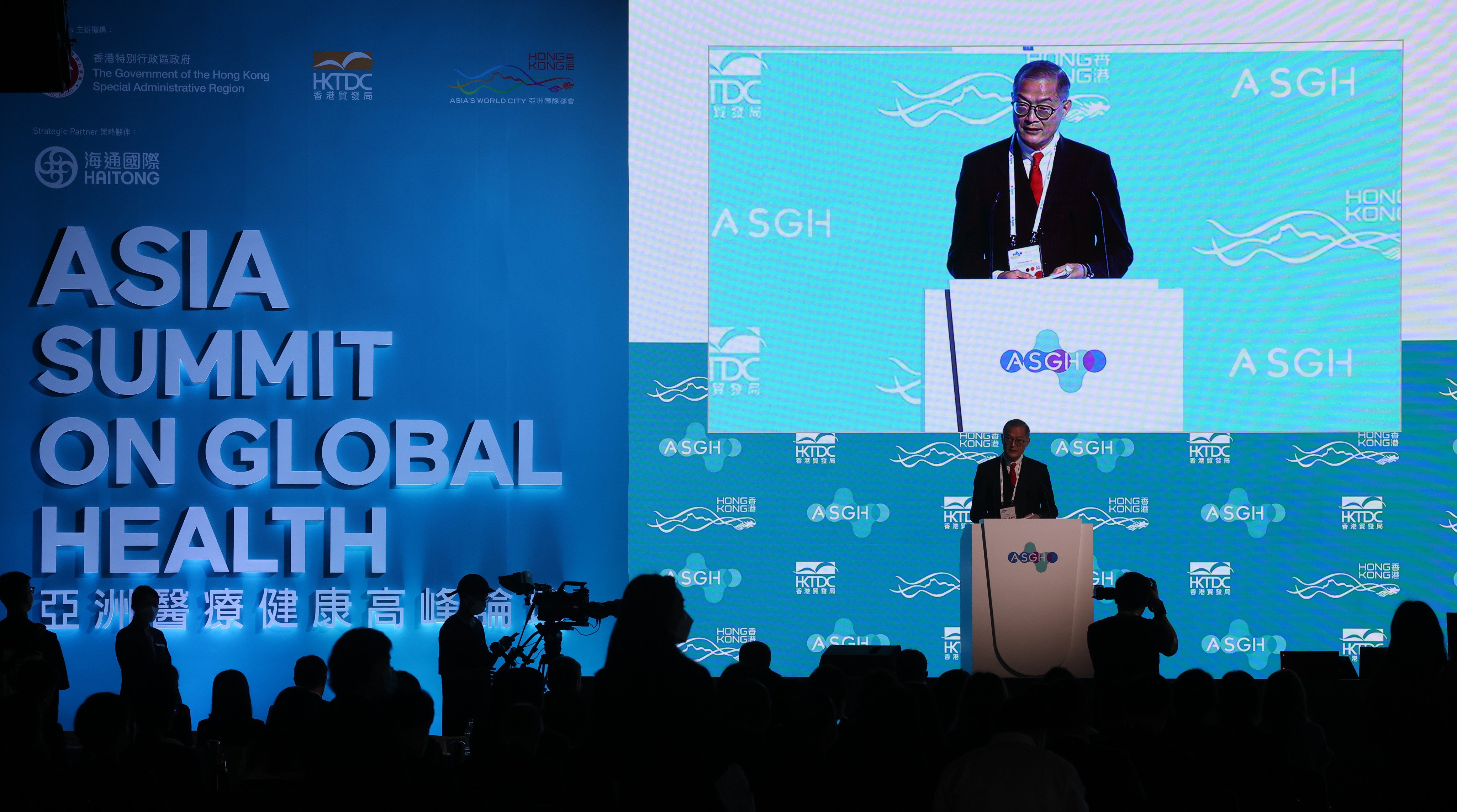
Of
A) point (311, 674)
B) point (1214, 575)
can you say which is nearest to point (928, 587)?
point (1214, 575)

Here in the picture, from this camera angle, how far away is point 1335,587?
25.4ft

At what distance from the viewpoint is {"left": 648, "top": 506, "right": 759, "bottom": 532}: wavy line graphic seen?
7891 millimetres

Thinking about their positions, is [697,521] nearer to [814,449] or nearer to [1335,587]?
[814,449]

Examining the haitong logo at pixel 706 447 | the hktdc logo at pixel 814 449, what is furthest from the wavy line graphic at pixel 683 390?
the hktdc logo at pixel 814 449

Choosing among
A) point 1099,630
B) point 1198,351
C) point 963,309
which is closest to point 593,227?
point 963,309

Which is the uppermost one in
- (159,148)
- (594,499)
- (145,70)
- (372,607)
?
(145,70)

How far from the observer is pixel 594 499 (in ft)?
26.2

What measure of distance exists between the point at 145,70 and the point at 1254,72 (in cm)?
684

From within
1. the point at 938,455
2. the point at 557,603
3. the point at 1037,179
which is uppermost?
the point at 1037,179

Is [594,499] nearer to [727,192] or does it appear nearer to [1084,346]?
[727,192]

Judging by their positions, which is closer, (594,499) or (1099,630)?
(1099,630)

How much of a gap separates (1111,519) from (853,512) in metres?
1.57

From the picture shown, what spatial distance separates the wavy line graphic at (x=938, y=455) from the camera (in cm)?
780

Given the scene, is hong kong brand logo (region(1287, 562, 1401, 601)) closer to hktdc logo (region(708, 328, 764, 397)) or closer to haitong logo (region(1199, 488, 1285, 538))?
haitong logo (region(1199, 488, 1285, 538))
